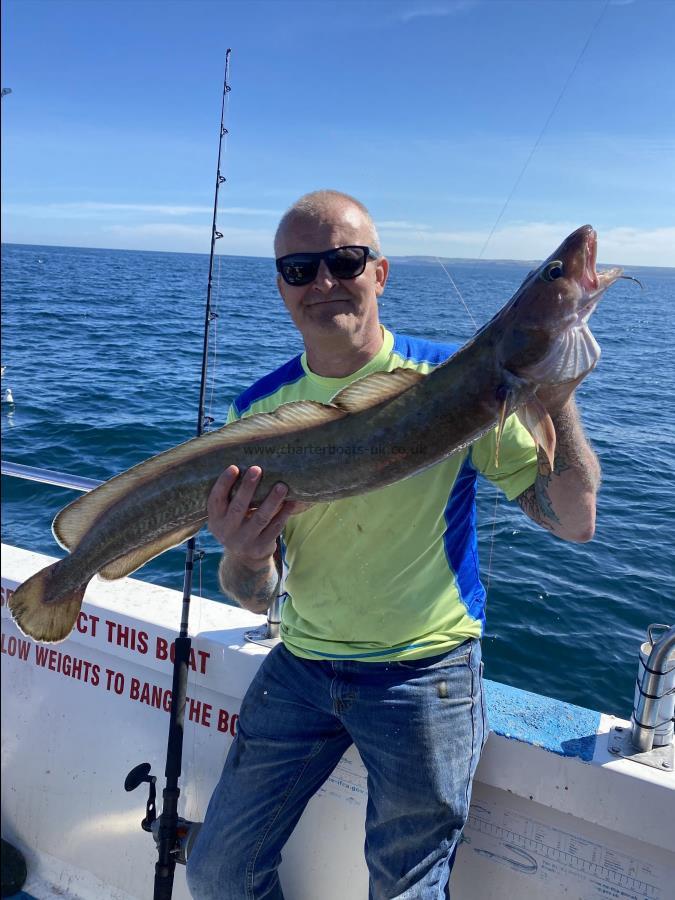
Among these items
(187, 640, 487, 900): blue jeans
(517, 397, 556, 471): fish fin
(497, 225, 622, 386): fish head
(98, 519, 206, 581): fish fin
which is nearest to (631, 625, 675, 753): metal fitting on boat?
(187, 640, 487, 900): blue jeans

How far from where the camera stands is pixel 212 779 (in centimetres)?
333

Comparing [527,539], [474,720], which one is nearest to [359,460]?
[474,720]

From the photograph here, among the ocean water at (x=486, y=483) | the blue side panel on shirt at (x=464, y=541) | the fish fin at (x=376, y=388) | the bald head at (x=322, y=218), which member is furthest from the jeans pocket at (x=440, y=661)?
the ocean water at (x=486, y=483)

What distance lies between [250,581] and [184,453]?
806 mm

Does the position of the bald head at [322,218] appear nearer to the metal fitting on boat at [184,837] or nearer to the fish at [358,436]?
the fish at [358,436]

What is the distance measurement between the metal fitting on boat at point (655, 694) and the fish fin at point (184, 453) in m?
1.39

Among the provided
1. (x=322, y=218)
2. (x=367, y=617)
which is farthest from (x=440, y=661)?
(x=322, y=218)

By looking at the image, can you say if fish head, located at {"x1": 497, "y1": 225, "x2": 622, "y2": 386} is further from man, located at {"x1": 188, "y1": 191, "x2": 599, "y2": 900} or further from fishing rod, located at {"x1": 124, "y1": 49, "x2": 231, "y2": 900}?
fishing rod, located at {"x1": 124, "y1": 49, "x2": 231, "y2": 900}

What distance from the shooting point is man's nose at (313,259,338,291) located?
2.69 meters

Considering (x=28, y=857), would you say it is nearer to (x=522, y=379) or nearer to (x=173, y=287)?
(x=522, y=379)

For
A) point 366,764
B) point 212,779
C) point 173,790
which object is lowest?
point 212,779

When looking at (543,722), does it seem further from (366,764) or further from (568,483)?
(568,483)

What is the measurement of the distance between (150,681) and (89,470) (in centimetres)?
787

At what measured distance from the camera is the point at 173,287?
5184cm
